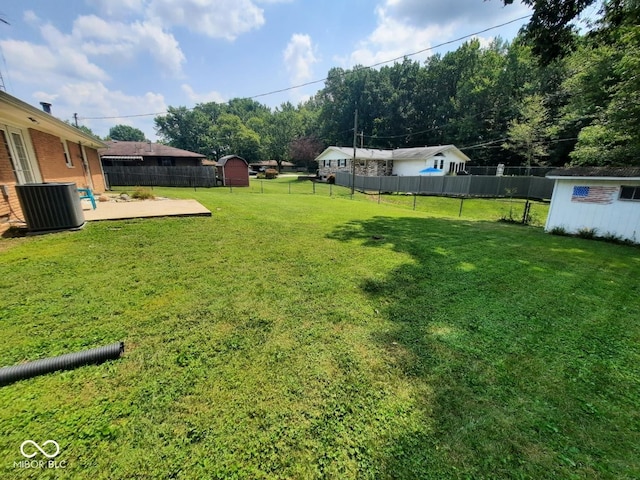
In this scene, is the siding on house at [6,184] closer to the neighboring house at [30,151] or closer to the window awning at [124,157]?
the neighboring house at [30,151]

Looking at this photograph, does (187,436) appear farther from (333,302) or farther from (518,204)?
(518,204)

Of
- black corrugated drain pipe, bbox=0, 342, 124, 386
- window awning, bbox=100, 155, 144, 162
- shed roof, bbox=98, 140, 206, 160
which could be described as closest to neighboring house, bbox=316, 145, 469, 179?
shed roof, bbox=98, 140, 206, 160

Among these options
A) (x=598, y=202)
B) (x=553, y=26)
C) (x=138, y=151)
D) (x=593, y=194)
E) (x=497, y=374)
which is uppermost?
(x=553, y=26)

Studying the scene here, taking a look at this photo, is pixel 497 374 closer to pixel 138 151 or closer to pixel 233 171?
pixel 233 171

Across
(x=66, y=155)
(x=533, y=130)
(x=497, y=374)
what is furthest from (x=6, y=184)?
(x=533, y=130)

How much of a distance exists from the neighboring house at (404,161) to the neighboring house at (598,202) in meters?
17.9

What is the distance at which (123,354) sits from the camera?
2324 mm

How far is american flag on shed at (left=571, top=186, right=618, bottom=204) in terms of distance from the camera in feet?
28.5

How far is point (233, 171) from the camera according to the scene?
22.9 m

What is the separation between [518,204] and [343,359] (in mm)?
21162

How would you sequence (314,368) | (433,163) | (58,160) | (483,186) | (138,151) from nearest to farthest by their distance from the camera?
(314,368)
(58,160)
(483,186)
(138,151)
(433,163)

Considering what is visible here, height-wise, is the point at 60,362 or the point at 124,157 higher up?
the point at 124,157

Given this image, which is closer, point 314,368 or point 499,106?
point 314,368

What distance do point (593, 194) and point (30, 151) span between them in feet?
57.0
